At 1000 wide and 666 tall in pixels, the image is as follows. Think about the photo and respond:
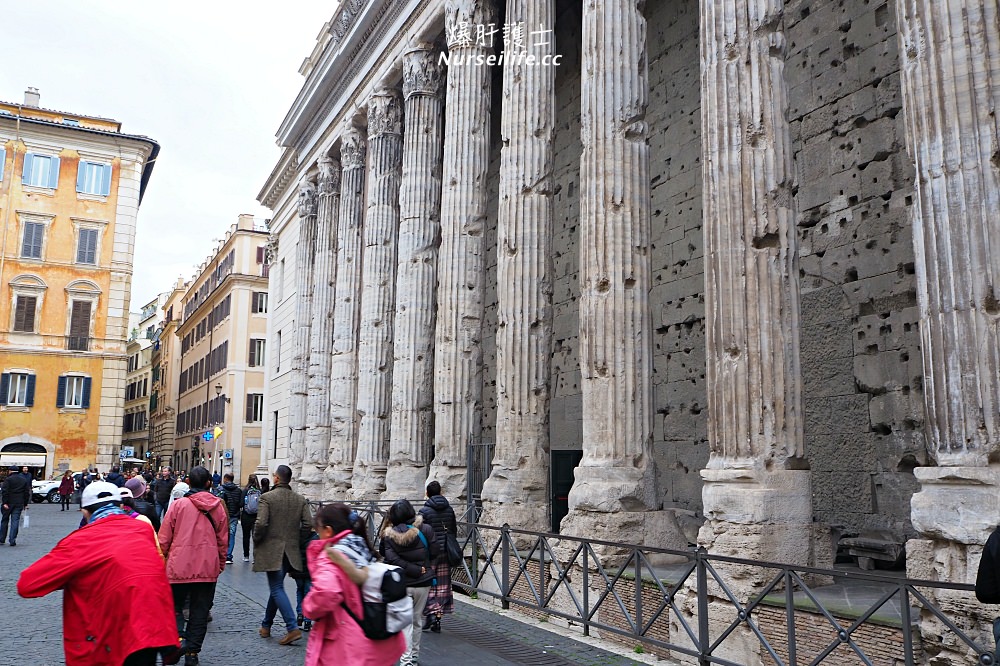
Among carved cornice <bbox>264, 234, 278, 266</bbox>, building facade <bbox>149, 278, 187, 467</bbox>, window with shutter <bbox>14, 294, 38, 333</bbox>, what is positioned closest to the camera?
carved cornice <bbox>264, 234, 278, 266</bbox>

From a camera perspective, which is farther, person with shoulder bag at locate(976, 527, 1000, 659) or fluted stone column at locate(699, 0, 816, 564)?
fluted stone column at locate(699, 0, 816, 564)

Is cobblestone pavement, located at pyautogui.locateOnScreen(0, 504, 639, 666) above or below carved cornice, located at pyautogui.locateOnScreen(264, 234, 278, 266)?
below

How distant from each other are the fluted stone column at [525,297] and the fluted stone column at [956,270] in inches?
216

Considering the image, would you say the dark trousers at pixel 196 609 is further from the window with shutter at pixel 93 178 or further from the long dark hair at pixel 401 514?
the window with shutter at pixel 93 178

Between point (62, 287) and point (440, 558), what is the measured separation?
107 ft

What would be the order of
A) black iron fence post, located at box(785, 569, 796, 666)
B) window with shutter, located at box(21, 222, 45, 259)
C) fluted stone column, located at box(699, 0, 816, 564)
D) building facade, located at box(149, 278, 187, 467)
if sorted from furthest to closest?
building facade, located at box(149, 278, 187, 467) → window with shutter, located at box(21, 222, 45, 259) → fluted stone column, located at box(699, 0, 816, 564) → black iron fence post, located at box(785, 569, 796, 666)

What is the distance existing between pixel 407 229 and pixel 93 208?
2557 cm

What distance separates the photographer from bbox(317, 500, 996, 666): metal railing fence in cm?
510

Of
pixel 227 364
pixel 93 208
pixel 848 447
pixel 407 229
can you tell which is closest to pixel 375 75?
pixel 407 229

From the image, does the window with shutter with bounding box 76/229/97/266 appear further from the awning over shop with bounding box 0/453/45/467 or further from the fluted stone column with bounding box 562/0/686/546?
the fluted stone column with bounding box 562/0/686/546

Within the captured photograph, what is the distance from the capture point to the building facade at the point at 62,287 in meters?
33.8

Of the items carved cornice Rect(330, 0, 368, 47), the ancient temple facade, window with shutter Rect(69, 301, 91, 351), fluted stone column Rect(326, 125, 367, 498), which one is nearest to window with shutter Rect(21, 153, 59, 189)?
window with shutter Rect(69, 301, 91, 351)

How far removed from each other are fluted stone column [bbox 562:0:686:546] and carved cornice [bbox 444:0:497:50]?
398 cm

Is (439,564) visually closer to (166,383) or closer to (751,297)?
(751,297)
